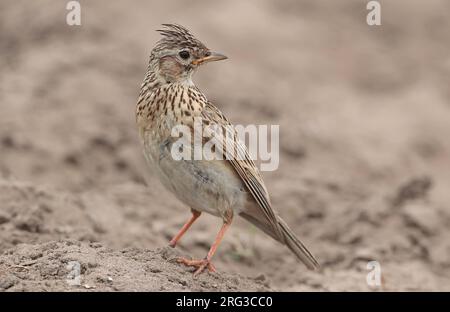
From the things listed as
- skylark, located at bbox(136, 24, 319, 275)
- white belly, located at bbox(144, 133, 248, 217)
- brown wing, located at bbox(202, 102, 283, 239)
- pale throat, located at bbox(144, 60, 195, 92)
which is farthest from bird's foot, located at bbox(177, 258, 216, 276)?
pale throat, located at bbox(144, 60, 195, 92)

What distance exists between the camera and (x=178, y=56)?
7.21m

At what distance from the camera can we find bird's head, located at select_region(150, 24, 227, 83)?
717 cm

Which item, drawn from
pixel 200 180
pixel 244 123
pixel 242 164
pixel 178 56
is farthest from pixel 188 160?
pixel 244 123

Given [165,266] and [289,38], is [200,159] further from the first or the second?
[289,38]

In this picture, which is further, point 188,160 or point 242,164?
point 242,164

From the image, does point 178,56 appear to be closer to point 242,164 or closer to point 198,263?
point 242,164

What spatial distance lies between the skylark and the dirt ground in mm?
541

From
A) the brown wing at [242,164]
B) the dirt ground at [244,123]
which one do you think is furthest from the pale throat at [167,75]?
the dirt ground at [244,123]

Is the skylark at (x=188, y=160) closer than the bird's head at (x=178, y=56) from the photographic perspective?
Yes

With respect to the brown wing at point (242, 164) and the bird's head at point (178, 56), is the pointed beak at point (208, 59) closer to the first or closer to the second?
the bird's head at point (178, 56)

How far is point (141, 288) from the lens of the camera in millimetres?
5934

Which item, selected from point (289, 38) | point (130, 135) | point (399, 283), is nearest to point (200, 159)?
point (399, 283)

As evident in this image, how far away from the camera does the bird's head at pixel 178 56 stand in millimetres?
7168

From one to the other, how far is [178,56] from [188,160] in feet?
3.38
